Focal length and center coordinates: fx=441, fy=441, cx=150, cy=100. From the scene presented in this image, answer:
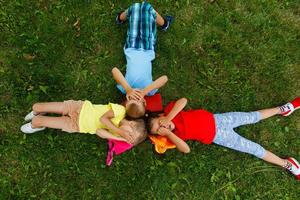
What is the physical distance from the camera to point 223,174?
6438 millimetres

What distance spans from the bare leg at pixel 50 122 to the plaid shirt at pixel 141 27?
54.3 inches

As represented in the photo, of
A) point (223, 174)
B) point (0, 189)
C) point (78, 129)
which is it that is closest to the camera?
point (78, 129)

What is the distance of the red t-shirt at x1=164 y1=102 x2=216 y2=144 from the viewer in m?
5.57

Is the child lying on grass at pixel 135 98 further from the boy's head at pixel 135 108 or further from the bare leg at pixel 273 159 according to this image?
the bare leg at pixel 273 159

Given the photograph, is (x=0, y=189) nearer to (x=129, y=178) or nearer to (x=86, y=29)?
(x=129, y=178)

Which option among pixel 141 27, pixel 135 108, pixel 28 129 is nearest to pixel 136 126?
pixel 135 108

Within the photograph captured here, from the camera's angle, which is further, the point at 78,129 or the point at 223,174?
the point at 223,174

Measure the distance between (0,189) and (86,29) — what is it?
2.57 metres

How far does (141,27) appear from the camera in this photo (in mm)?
6051

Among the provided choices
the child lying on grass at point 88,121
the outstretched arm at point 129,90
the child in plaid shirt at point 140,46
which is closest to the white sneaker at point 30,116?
the child lying on grass at point 88,121

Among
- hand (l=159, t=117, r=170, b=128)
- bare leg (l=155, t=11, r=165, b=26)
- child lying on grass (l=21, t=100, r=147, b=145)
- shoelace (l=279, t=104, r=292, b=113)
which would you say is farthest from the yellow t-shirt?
shoelace (l=279, t=104, r=292, b=113)

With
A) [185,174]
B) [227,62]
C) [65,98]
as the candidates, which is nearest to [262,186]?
[185,174]

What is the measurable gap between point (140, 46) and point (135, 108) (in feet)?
4.22

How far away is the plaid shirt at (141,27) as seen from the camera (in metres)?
6.05
